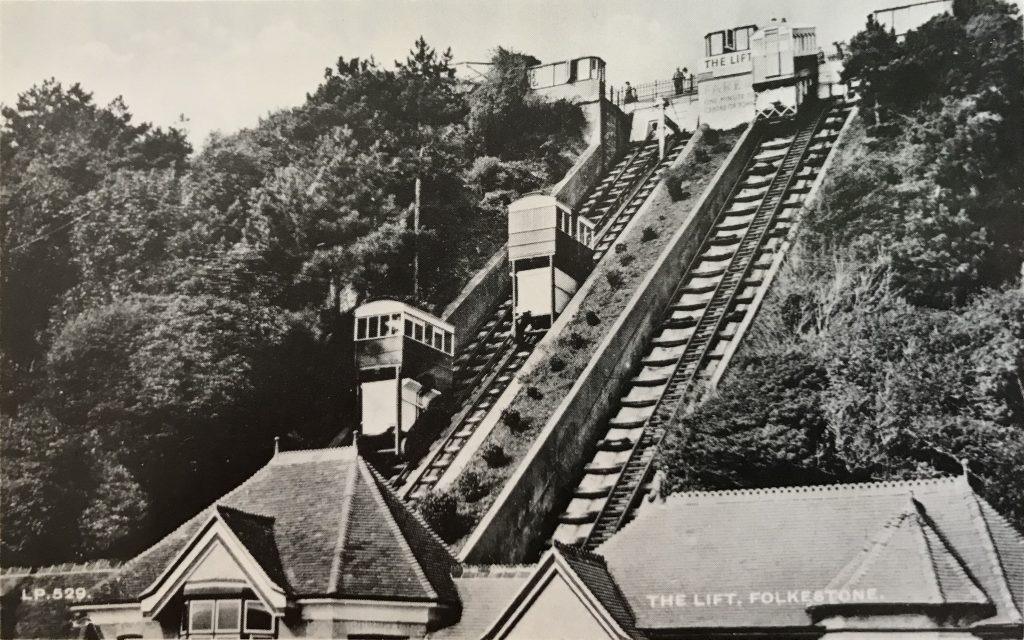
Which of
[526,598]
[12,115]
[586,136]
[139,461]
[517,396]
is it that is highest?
[586,136]

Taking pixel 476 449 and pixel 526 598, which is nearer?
pixel 526 598

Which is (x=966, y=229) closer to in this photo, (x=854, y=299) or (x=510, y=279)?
(x=854, y=299)

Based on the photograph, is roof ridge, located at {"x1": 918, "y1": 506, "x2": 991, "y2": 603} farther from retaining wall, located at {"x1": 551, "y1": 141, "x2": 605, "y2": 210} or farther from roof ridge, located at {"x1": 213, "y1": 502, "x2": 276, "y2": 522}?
retaining wall, located at {"x1": 551, "y1": 141, "x2": 605, "y2": 210}

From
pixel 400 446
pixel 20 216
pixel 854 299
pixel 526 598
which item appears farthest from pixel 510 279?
pixel 526 598

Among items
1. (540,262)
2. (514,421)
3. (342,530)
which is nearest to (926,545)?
(342,530)

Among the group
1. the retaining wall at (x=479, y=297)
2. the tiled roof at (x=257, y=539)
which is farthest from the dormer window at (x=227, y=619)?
the retaining wall at (x=479, y=297)

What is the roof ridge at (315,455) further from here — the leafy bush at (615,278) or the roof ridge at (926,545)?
the leafy bush at (615,278)

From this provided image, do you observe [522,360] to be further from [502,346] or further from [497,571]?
[497,571]
